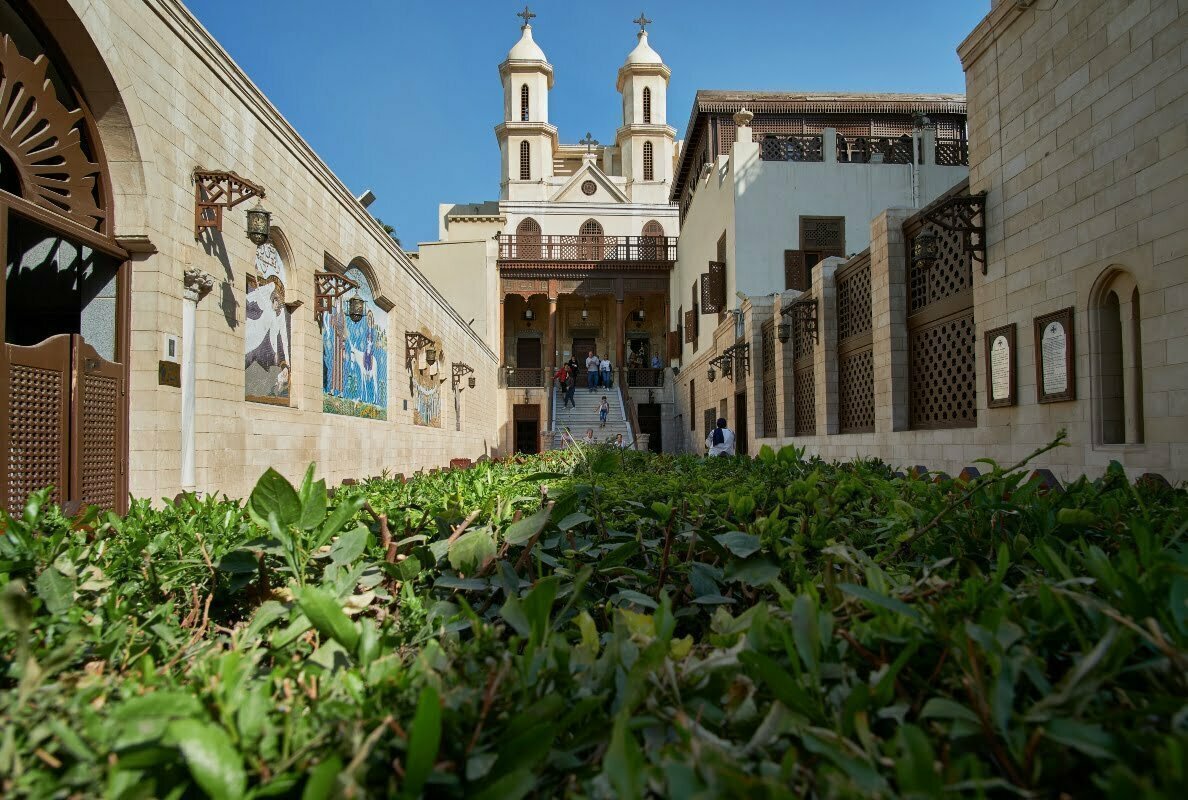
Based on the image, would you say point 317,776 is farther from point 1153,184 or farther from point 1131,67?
point 1131,67

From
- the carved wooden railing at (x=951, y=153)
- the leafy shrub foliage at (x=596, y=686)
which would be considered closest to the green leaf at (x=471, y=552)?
the leafy shrub foliage at (x=596, y=686)

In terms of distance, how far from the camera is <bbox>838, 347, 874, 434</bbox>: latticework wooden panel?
11.4 m

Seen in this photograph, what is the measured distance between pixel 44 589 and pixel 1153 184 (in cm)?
729

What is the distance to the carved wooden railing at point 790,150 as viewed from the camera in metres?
18.5

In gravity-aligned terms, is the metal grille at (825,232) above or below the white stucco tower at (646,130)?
below

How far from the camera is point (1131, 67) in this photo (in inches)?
237

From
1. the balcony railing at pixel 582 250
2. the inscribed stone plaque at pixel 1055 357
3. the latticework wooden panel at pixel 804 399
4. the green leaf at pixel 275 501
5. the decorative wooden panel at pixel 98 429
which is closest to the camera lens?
the green leaf at pixel 275 501

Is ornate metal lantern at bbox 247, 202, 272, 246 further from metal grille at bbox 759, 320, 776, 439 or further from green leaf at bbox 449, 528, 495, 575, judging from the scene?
metal grille at bbox 759, 320, 776, 439

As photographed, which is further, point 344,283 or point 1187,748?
point 344,283

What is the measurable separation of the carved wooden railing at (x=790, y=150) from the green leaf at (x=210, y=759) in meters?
19.4

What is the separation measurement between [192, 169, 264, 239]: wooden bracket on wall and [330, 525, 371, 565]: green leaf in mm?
6722

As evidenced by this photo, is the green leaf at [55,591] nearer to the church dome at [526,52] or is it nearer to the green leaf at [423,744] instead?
the green leaf at [423,744]

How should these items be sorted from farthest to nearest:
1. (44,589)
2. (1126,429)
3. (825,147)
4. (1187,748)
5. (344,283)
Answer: (825,147)
(344,283)
(1126,429)
(44,589)
(1187,748)

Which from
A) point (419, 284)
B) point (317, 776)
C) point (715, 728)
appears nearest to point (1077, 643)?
point (715, 728)
